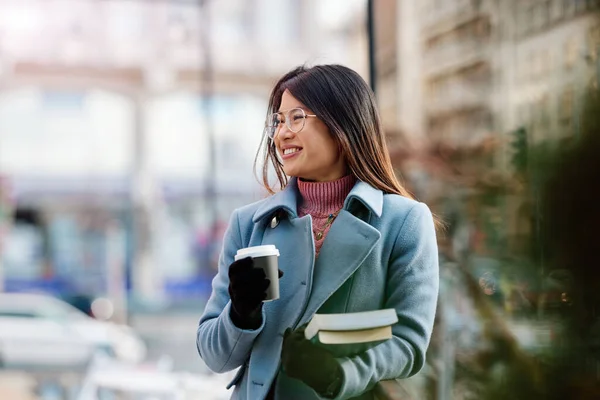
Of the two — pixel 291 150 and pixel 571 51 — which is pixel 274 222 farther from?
pixel 571 51

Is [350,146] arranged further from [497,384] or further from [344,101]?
[497,384]

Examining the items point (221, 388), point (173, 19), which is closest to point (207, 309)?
point (221, 388)

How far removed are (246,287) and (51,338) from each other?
5.72 metres

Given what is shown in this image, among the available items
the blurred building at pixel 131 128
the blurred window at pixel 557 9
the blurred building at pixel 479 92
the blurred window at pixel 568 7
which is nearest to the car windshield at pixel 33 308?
the blurred building at pixel 131 128

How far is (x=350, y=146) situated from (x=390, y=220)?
0.37ft

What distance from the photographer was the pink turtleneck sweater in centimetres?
105

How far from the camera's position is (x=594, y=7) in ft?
3.05

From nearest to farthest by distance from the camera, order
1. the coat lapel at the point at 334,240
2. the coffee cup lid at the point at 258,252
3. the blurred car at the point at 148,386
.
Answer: the coffee cup lid at the point at 258,252
the coat lapel at the point at 334,240
the blurred car at the point at 148,386

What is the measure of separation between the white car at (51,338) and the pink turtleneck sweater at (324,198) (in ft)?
16.1

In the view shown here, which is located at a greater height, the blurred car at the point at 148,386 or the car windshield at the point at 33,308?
the blurred car at the point at 148,386

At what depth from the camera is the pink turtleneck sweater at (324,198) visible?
3.43 ft

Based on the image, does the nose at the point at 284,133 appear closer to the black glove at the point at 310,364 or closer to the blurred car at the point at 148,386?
the black glove at the point at 310,364

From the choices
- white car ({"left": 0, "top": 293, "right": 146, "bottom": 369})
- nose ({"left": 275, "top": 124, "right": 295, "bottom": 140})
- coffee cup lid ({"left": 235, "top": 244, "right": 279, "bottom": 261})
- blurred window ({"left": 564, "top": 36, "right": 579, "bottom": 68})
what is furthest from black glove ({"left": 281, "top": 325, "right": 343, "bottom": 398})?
white car ({"left": 0, "top": 293, "right": 146, "bottom": 369})

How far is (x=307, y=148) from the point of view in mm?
1018
